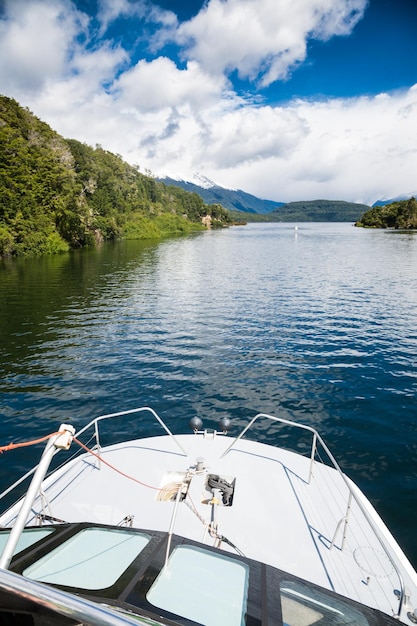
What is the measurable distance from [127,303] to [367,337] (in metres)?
18.7

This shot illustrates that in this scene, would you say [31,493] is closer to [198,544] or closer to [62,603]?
[62,603]

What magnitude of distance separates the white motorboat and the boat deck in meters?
0.02

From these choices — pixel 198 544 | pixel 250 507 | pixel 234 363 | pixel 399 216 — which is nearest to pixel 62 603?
pixel 198 544

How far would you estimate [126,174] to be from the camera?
593ft

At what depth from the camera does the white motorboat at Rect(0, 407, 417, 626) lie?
3332 mm

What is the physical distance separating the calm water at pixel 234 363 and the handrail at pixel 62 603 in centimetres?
808

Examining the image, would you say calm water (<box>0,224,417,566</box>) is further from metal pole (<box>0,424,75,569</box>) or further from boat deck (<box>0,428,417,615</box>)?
metal pole (<box>0,424,75,569</box>)

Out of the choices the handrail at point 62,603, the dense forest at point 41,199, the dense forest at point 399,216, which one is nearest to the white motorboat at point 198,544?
the handrail at point 62,603

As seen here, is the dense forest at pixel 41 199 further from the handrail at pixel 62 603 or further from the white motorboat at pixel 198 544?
the handrail at pixel 62 603

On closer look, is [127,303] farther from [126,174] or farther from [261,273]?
[126,174]

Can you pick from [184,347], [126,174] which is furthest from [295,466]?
[126,174]

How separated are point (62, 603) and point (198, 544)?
309 centimetres

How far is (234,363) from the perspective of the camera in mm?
16750

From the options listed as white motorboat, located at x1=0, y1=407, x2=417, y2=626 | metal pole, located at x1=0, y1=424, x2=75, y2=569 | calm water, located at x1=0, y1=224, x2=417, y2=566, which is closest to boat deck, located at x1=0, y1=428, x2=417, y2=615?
white motorboat, located at x1=0, y1=407, x2=417, y2=626
